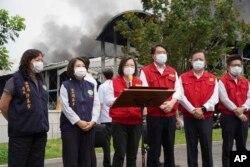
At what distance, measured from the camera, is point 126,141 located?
268 inches

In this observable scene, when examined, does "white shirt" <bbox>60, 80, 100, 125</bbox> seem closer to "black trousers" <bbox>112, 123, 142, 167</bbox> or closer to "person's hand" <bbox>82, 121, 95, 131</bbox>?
"person's hand" <bbox>82, 121, 95, 131</bbox>

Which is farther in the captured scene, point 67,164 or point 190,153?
point 190,153

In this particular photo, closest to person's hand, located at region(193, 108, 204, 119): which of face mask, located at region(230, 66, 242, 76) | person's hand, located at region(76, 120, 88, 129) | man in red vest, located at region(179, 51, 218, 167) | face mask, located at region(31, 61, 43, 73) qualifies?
man in red vest, located at region(179, 51, 218, 167)

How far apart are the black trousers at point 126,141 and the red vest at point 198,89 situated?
83 centimetres

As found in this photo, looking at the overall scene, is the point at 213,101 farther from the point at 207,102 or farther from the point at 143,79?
the point at 143,79

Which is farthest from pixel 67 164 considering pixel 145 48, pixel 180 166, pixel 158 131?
A: pixel 145 48

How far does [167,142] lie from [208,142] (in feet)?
1.98

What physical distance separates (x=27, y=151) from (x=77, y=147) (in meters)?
0.76

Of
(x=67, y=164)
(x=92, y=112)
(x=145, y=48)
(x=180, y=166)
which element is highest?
(x=145, y=48)

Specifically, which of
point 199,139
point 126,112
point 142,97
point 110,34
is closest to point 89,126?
point 126,112

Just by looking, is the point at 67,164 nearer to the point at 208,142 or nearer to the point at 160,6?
the point at 208,142

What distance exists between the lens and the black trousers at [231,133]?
728cm

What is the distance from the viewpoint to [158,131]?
6.73 metres

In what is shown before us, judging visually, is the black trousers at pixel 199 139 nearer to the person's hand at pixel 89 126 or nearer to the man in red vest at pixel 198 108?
the man in red vest at pixel 198 108
